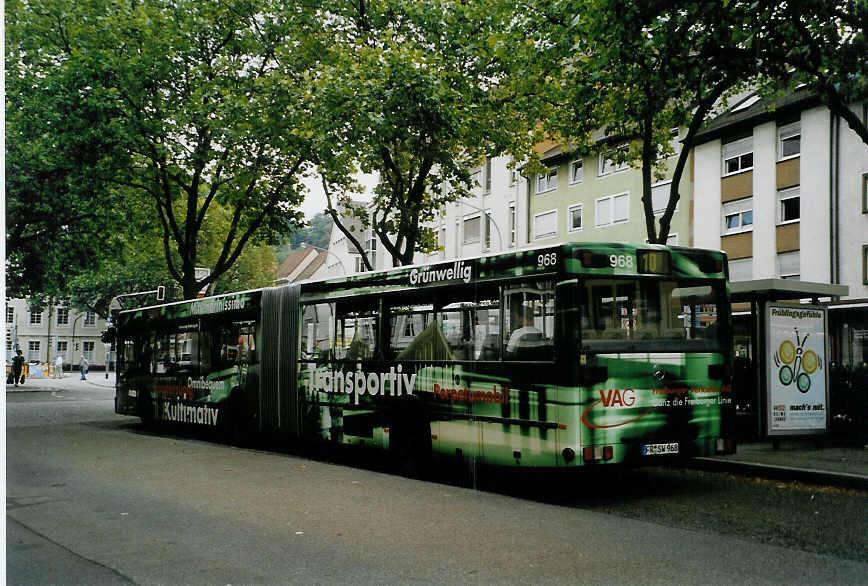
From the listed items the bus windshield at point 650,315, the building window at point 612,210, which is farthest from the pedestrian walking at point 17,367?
the bus windshield at point 650,315

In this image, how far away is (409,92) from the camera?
17.8 metres

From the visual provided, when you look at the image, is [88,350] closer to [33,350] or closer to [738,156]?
[33,350]

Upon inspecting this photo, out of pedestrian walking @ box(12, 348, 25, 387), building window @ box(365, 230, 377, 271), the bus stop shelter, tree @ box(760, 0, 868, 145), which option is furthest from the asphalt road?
building window @ box(365, 230, 377, 271)

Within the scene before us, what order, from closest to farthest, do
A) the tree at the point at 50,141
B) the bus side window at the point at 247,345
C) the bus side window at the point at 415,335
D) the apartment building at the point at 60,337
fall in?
1. the bus side window at the point at 415,335
2. the bus side window at the point at 247,345
3. the tree at the point at 50,141
4. the apartment building at the point at 60,337

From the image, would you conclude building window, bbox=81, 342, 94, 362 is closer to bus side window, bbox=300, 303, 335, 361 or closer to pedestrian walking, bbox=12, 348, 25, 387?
pedestrian walking, bbox=12, 348, 25, 387

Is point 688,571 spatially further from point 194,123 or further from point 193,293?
point 193,293

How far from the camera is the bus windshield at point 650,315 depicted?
9.37 meters

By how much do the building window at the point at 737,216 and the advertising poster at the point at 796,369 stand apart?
20.0 meters

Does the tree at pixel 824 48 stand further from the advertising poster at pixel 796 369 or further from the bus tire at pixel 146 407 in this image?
the bus tire at pixel 146 407

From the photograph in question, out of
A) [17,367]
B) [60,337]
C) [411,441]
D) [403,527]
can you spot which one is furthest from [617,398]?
[60,337]

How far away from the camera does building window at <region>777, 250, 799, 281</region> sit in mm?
31000

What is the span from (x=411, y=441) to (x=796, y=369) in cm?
603

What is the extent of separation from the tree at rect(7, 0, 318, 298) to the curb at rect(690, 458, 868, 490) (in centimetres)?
1174

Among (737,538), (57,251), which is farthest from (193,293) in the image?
(737,538)
